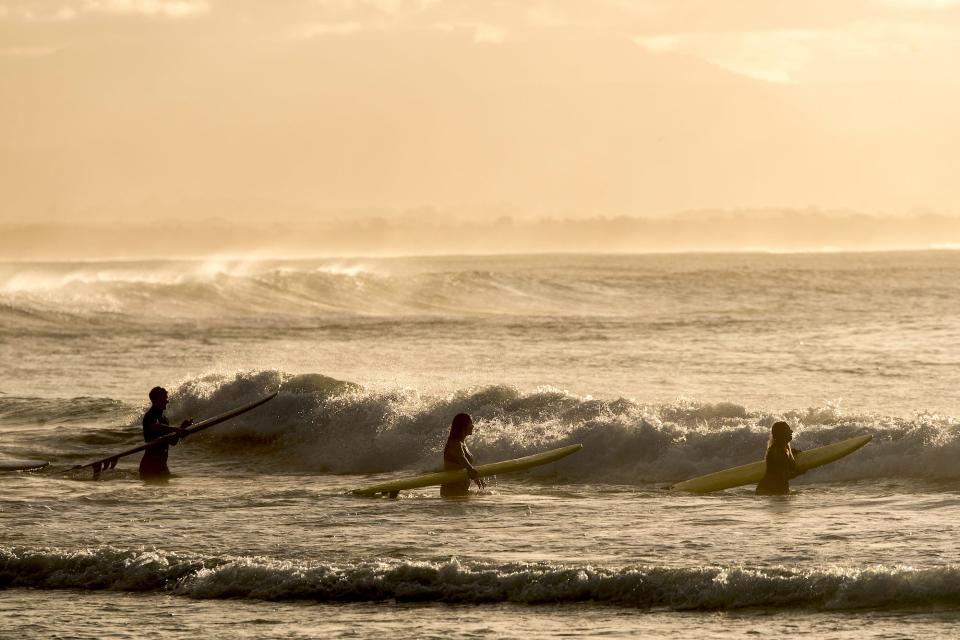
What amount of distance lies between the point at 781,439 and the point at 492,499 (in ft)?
9.49

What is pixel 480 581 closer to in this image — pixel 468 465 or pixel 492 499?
pixel 492 499

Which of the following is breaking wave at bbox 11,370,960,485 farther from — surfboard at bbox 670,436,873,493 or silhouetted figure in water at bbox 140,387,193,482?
silhouetted figure in water at bbox 140,387,193,482

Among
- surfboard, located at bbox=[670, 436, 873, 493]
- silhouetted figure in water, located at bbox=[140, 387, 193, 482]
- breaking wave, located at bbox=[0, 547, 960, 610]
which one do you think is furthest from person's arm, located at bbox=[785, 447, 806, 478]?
silhouetted figure in water, located at bbox=[140, 387, 193, 482]

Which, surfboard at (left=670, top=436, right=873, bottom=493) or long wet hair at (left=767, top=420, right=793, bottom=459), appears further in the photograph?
surfboard at (left=670, top=436, right=873, bottom=493)

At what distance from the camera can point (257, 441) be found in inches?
711

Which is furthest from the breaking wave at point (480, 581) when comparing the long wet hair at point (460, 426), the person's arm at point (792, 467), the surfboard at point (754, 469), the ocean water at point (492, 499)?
the surfboard at point (754, 469)

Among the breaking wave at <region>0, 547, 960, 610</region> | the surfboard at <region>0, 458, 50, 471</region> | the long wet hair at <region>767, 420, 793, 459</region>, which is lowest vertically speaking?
the breaking wave at <region>0, 547, 960, 610</region>

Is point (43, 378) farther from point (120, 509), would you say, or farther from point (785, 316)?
point (785, 316)

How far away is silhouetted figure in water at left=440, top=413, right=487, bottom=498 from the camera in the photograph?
42.5 ft

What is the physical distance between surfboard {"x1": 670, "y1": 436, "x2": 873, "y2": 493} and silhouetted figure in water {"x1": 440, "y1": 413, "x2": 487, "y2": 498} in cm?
207

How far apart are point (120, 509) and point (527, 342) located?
21.2 meters

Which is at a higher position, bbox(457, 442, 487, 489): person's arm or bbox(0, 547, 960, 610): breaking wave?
bbox(457, 442, 487, 489): person's arm

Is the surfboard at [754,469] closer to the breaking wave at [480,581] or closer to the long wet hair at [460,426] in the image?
the long wet hair at [460,426]

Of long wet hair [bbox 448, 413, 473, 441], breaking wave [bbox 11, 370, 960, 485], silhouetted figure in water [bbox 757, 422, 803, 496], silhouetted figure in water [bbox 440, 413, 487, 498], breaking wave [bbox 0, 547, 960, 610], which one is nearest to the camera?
breaking wave [bbox 0, 547, 960, 610]
